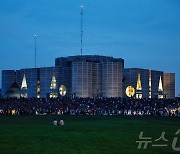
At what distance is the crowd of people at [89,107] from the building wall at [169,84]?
6552 centimetres

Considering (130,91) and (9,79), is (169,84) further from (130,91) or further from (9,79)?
(9,79)

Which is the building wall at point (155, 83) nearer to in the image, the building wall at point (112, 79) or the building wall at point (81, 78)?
the building wall at point (112, 79)

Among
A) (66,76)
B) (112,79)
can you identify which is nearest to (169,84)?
(112,79)

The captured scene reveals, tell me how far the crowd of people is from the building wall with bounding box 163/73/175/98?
65.5 meters

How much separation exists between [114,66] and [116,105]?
1877 inches

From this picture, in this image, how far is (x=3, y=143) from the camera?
21938 millimetres

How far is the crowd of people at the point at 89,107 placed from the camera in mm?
70438

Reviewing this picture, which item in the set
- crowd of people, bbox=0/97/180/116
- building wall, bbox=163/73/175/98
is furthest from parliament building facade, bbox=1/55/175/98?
crowd of people, bbox=0/97/180/116

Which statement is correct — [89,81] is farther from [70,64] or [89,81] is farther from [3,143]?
[3,143]

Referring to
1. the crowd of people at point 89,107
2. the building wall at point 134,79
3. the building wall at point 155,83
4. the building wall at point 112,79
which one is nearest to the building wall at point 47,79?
the building wall at point 112,79

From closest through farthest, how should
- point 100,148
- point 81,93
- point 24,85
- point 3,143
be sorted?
point 100,148 → point 3,143 → point 81,93 → point 24,85

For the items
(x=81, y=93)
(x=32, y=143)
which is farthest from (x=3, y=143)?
(x=81, y=93)

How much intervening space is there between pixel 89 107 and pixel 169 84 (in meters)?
73.3

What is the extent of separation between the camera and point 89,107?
73.2 meters
